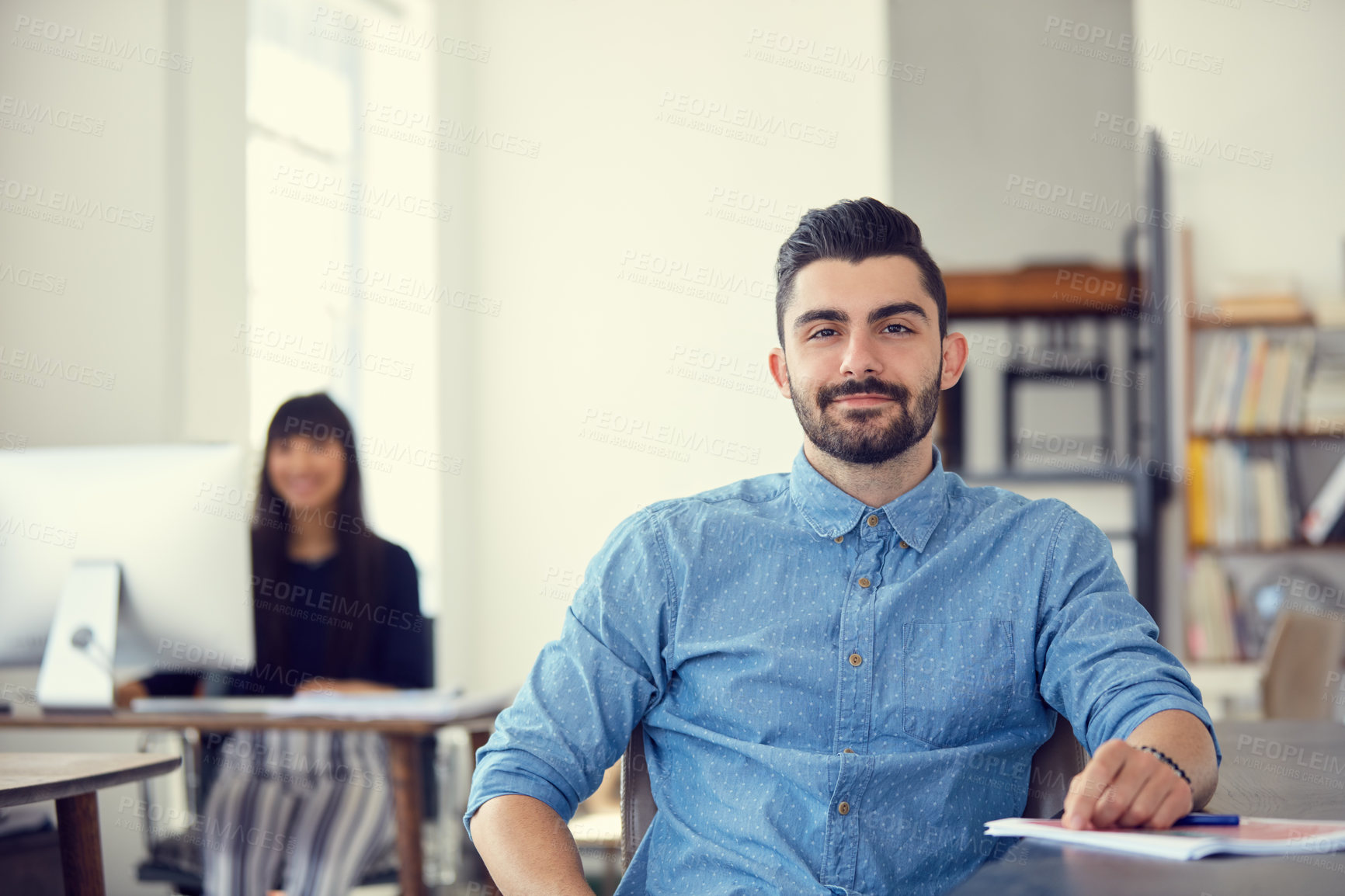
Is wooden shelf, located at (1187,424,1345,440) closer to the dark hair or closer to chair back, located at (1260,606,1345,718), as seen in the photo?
chair back, located at (1260,606,1345,718)

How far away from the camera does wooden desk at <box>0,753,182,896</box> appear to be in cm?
168

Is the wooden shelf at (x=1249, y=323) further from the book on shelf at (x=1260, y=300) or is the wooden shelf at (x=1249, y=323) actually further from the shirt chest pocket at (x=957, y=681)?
the shirt chest pocket at (x=957, y=681)

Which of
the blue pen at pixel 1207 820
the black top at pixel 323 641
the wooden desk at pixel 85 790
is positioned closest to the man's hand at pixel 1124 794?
the blue pen at pixel 1207 820

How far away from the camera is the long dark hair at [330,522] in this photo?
3055mm

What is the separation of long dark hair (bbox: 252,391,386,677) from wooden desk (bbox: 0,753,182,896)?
1.18 meters

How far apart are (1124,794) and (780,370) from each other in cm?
74

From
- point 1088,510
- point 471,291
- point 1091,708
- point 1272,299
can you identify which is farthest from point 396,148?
point 1091,708

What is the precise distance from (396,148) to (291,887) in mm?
2612

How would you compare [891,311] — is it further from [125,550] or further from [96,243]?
[96,243]

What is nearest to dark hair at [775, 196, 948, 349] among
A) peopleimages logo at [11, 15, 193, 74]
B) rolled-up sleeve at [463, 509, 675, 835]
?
rolled-up sleeve at [463, 509, 675, 835]

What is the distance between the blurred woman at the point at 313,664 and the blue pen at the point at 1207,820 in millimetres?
1889

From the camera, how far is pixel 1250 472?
409 centimetres

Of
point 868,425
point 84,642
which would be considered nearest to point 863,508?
point 868,425

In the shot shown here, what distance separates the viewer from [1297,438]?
4.13 m
